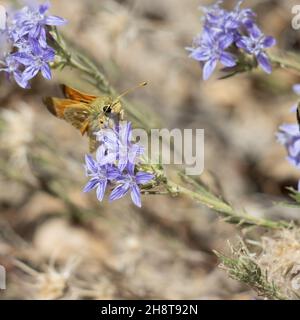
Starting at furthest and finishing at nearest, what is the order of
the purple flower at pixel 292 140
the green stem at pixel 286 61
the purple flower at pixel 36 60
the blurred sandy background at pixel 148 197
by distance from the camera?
1. the blurred sandy background at pixel 148 197
2. the purple flower at pixel 292 140
3. the green stem at pixel 286 61
4. the purple flower at pixel 36 60

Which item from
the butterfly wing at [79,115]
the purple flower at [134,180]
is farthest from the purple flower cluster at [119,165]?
the butterfly wing at [79,115]

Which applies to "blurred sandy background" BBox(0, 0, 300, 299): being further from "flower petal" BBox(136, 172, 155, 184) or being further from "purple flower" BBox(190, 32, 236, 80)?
"flower petal" BBox(136, 172, 155, 184)

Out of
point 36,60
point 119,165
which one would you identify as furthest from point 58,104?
point 119,165

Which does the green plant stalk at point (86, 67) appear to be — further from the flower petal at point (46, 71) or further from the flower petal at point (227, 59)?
the flower petal at point (227, 59)

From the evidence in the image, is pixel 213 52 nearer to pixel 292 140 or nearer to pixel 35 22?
pixel 292 140
